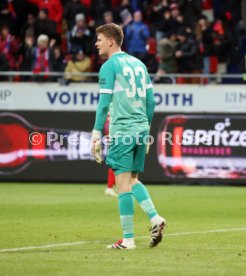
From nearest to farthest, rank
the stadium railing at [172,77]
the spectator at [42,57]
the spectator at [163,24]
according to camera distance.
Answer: the stadium railing at [172,77] → the spectator at [42,57] → the spectator at [163,24]

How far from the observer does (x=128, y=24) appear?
2531 cm

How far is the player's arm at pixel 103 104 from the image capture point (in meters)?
10.9

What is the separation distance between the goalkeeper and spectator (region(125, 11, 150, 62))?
13491 millimetres

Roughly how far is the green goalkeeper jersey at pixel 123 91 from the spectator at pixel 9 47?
46.9ft

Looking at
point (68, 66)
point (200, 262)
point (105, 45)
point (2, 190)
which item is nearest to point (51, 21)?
point (68, 66)

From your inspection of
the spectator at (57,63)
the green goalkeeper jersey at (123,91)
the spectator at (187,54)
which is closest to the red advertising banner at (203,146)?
the spectator at (187,54)

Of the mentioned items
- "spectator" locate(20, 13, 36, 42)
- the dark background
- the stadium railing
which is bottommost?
the dark background

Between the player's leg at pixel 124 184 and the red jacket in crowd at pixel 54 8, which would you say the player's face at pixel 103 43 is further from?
the red jacket in crowd at pixel 54 8

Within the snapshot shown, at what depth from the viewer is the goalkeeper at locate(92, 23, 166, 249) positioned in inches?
430

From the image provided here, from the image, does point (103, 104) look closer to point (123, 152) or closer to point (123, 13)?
point (123, 152)

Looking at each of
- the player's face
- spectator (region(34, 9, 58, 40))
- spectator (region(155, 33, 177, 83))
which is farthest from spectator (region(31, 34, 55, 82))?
the player's face

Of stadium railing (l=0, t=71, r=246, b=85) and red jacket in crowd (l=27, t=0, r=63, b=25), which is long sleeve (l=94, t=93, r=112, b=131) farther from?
red jacket in crowd (l=27, t=0, r=63, b=25)

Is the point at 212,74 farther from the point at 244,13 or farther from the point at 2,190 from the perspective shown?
the point at 2,190

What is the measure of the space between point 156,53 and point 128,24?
3.24 feet
